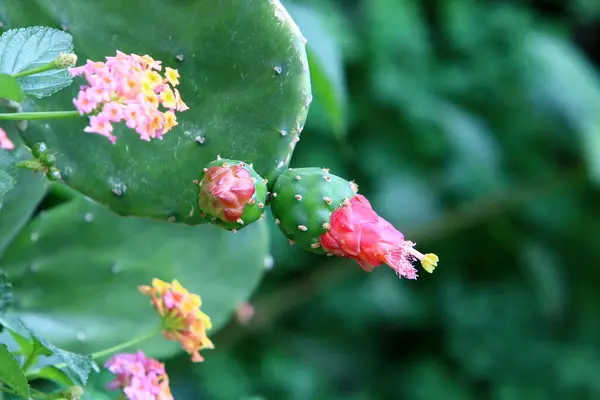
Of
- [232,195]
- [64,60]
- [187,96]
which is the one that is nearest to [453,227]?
Answer: [187,96]

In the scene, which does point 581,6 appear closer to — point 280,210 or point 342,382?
point 342,382

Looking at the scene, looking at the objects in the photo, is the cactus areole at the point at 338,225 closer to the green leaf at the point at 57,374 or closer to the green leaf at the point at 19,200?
the green leaf at the point at 57,374

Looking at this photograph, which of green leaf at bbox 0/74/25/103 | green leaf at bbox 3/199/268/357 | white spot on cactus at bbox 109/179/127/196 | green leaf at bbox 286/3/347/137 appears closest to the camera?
green leaf at bbox 0/74/25/103

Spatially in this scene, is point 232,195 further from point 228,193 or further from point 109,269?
point 109,269

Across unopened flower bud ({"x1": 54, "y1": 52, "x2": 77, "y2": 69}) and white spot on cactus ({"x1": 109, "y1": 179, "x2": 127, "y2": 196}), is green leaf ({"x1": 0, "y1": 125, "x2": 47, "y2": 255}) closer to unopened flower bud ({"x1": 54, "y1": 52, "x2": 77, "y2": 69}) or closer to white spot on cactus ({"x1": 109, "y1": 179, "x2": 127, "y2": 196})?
white spot on cactus ({"x1": 109, "y1": 179, "x2": 127, "y2": 196})

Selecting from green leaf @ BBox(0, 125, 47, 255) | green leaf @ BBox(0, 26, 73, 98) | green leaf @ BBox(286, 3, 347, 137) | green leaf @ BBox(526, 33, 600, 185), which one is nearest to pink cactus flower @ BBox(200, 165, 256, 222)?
green leaf @ BBox(0, 26, 73, 98)
